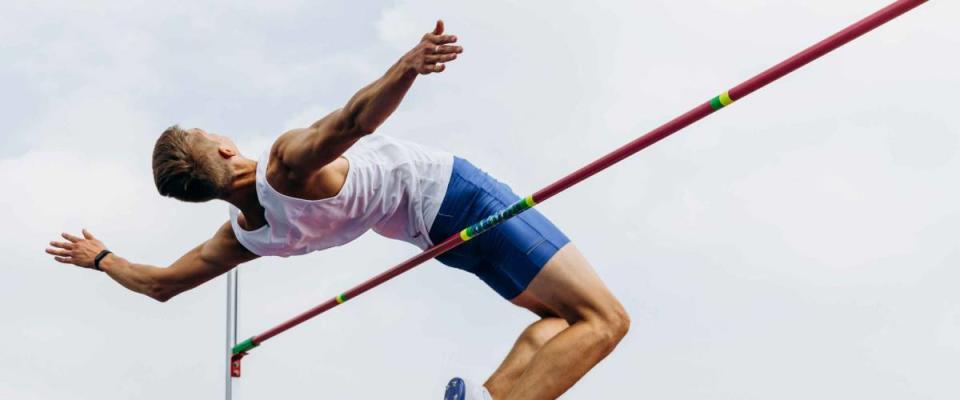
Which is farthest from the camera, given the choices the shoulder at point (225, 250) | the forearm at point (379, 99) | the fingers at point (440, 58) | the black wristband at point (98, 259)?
the black wristband at point (98, 259)

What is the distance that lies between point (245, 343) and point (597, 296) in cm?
301

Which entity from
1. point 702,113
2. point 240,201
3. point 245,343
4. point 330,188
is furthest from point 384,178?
point 245,343

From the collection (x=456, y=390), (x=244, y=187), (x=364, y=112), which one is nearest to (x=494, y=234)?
(x=456, y=390)

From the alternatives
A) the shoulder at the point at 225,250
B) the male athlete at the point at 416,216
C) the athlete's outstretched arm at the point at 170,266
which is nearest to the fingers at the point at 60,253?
the athlete's outstretched arm at the point at 170,266

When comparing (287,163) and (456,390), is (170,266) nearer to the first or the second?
(287,163)

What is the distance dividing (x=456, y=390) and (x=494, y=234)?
0.60 m

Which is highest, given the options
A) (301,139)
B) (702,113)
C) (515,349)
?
(301,139)

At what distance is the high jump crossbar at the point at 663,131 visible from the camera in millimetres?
3623

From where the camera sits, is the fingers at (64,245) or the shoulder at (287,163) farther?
the fingers at (64,245)

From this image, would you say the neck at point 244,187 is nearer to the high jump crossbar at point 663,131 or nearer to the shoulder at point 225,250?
the shoulder at point 225,250

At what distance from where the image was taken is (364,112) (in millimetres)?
4145

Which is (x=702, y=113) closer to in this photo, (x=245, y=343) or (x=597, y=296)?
(x=597, y=296)

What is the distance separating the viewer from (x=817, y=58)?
148 inches

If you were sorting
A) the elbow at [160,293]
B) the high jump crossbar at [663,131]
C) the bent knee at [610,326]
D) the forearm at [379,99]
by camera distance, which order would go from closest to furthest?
the high jump crossbar at [663,131], the forearm at [379,99], the bent knee at [610,326], the elbow at [160,293]
